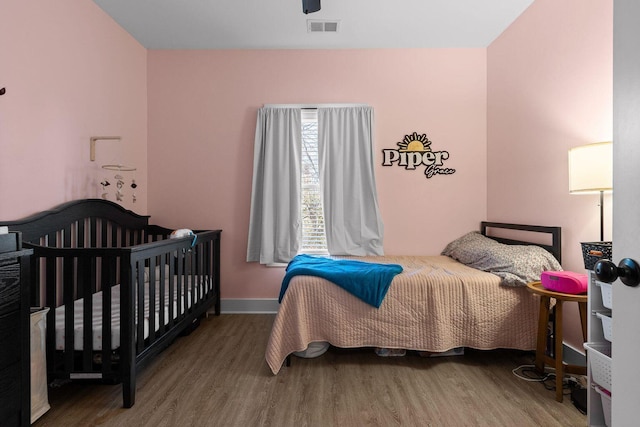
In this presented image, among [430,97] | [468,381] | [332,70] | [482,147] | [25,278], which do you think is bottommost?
[468,381]

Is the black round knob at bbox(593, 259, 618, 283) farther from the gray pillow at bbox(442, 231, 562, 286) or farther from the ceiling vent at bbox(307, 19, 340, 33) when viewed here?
the ceiling vent at bbox(307, 19, 340, 33)

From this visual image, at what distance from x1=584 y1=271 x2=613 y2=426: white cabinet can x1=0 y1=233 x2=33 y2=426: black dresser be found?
2.49 metres

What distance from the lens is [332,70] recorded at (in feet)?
11.0

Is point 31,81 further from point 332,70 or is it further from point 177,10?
point 332,70

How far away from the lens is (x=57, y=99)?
7.45ft

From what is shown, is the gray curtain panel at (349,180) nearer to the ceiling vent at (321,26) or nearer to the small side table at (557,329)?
the ceiling vent at (321,26)

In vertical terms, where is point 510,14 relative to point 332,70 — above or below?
above

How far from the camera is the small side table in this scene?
71.9 inches

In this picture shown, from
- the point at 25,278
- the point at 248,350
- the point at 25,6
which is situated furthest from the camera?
the point at 248,350

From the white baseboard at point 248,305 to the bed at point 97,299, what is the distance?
79 cm

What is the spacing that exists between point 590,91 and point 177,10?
302 cm

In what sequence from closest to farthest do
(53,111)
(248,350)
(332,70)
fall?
(53,111)
(248,350)
(332,70)

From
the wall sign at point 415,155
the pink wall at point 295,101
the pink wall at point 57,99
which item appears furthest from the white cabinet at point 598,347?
the pink wall at point 57,99

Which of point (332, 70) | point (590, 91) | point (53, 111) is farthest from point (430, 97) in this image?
point (53, 111)
